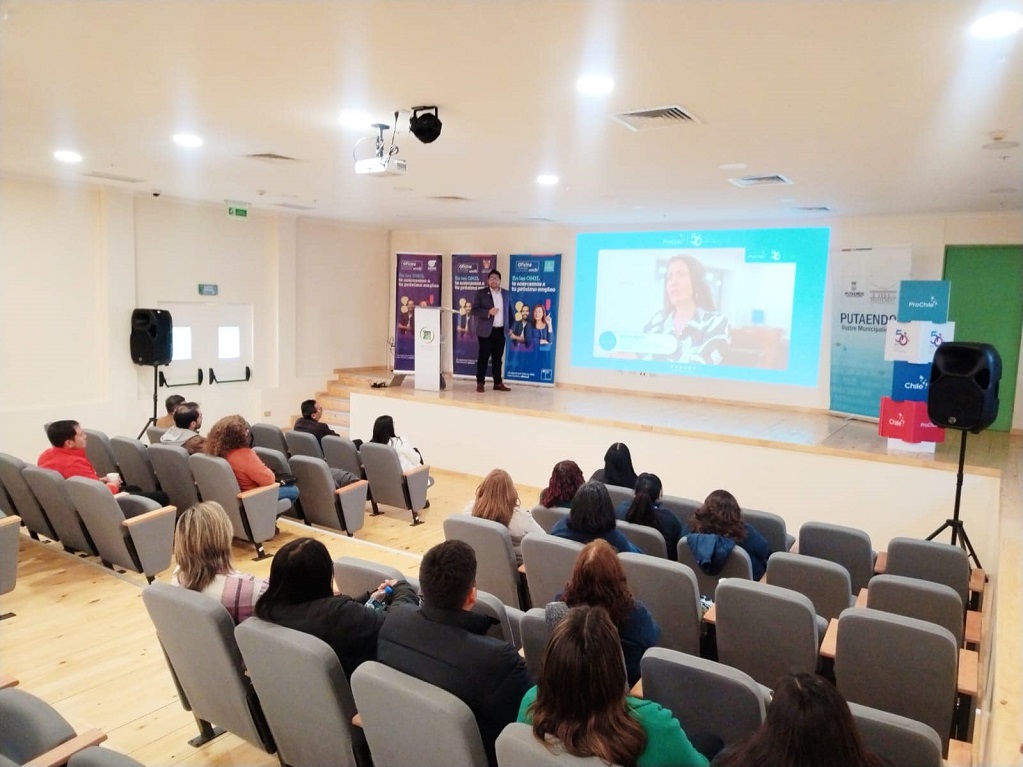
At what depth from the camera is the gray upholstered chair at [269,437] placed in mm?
6531

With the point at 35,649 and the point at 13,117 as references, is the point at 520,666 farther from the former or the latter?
the point at 13,117

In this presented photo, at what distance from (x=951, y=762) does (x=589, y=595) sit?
1.26 meters

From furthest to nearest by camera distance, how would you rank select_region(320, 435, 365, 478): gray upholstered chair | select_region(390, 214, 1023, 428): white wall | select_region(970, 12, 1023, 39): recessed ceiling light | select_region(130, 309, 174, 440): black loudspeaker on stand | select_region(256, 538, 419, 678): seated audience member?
select_region(130, 309, 174, 440): black loudspeaker on stand < select_region(390, 214, 1023, 428): white wall < select_region(320, 435, 365, 478): gray upholstered chair < select_region(970, 12, 1023, 39): recessed ceiling light < select_region(256, 538, 419, 678): seated audience member

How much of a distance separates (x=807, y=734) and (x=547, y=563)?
2037mm

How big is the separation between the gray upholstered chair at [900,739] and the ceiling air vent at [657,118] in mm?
3331

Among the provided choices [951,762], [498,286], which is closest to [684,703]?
[951,762]

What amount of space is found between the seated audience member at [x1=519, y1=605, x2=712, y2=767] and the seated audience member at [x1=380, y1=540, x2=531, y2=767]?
13.2 inches

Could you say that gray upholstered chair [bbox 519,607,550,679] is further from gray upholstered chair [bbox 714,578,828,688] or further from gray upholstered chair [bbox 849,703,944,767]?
gray upholstered chair [bbox 849,703,944,767]

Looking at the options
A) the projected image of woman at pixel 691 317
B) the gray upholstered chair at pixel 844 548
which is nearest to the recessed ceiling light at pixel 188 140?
the gray upholstered chair at pixel 844 548

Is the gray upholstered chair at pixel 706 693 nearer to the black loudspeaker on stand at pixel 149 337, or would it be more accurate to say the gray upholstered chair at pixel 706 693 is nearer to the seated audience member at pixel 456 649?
the seated audience member at pixel 456 649

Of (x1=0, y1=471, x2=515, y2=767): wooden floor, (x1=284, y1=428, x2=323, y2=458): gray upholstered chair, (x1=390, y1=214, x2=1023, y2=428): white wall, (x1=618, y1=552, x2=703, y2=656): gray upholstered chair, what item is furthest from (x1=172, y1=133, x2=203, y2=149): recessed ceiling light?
(x1=390, y1=214, x2=1023, y2=428): white wall

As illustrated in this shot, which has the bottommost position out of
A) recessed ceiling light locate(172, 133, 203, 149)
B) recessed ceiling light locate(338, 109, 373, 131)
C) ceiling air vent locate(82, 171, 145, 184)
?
recessed ceiling light locate(338, 109, 373, 131)

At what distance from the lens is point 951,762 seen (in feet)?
7.18

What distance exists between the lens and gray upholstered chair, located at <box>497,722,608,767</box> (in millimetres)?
1589
